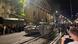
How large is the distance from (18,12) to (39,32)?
21.1m

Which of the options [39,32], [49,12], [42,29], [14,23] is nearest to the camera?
[42,29]

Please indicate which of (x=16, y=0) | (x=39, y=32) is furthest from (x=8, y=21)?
(x=16, y=0)

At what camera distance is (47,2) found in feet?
252

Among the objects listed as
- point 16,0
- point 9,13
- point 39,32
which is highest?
point 16,0

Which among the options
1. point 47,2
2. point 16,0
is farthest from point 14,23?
point 47,2

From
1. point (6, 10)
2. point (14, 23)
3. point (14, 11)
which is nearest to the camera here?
point (14, 23)

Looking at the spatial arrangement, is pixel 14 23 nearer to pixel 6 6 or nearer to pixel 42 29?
pixel 6 6

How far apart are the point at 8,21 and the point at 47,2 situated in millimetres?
48697

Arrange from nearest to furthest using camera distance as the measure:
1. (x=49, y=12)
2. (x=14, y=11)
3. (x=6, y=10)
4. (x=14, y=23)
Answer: (x=14, y=23) < (x=6, y=10) < (x=14, y=11) < (x=49, y=12)

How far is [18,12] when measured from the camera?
4325 centimetres

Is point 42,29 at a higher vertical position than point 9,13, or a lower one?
lower

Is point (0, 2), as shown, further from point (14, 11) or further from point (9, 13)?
point (14, 11)

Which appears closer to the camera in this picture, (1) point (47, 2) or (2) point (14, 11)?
(2) point (14, 11)

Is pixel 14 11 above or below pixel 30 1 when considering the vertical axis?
below
